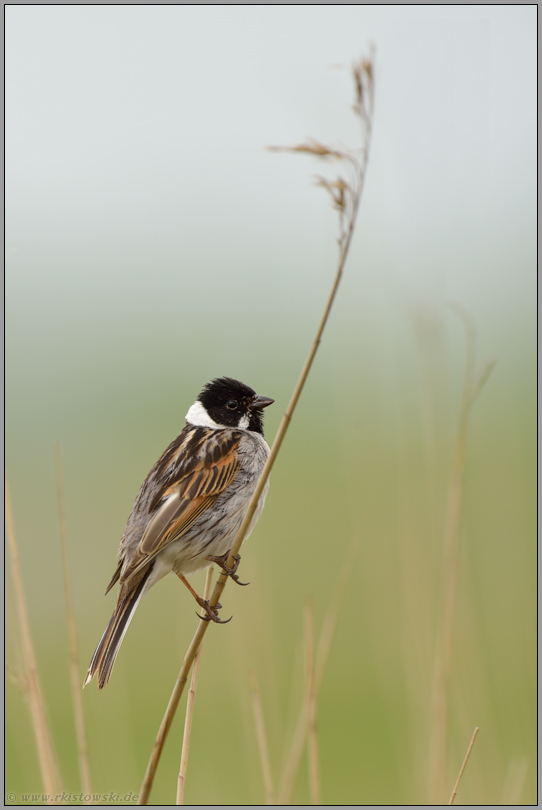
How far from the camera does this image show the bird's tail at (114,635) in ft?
8.33

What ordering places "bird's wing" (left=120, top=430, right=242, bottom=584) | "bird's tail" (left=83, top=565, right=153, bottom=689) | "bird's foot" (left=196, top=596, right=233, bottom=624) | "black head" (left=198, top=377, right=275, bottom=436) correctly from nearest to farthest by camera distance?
1. "bird's foot" (left=196, top=596, right=233, bottom=624)
2. "bird's tail" (left=83, top=565, right=153, bottom=689)
3. "bird's wing" (left=120, top=430, right=242, bottom=584)
4. "black head" (left=198, top=377, right=275, bottom=436)

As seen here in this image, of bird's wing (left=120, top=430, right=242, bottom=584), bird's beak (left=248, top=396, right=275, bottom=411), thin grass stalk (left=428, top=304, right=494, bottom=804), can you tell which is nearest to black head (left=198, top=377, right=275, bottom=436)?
bird's beak (left=248, top=396, right=275, bottom=411)

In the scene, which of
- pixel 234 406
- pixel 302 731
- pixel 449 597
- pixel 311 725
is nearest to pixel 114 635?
pixel 302 731

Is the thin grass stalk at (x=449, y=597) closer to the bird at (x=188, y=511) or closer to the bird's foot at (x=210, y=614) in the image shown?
the bird's foot at (x=210, y=614)

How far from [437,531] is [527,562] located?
0.57 metres

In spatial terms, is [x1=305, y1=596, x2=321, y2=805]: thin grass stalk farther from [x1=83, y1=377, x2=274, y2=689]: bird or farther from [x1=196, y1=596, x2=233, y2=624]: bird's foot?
[x1=83, y1=377, x2=274, y2=689]: bird

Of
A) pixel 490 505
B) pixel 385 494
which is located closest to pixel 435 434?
pixel 490 505

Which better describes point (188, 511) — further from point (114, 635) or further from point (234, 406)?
point (234, 406)

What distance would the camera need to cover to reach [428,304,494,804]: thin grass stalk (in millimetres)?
2131

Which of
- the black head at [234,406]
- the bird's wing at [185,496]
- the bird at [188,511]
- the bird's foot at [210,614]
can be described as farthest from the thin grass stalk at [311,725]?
the black head at [234,406]

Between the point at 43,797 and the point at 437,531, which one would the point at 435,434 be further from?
the point at 43,797

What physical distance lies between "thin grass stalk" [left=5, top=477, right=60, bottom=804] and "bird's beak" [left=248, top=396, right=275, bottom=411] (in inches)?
60.5

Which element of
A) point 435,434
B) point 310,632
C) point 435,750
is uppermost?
point 435,434

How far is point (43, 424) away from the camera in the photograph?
25.6ft
